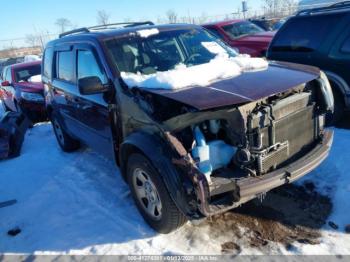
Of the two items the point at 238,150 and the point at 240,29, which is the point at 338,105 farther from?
the point at 240,29

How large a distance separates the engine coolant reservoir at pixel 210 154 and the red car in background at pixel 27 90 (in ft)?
23.4

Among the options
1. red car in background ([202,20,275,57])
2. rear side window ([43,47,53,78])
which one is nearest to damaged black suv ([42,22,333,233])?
rear side window ([43,47,53,78])

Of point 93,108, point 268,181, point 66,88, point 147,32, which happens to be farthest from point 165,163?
point 66,88

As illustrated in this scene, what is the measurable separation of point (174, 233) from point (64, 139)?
3.55m

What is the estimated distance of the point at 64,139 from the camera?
6562mm

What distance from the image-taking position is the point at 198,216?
3080 mm

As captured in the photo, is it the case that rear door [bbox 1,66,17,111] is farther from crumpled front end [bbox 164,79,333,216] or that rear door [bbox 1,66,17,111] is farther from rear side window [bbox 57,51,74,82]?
crumpled front end [bbox 164,79,333,216]

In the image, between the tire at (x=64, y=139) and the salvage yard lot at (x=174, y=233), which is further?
the tire at (x=64, y=139)

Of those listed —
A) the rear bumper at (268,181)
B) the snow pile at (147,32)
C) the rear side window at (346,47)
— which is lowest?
the rear bumper at (268,181)

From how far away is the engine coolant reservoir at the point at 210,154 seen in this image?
3.12 metres

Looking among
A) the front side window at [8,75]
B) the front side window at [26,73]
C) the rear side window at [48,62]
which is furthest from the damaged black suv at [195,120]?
the front side window at [8,75]

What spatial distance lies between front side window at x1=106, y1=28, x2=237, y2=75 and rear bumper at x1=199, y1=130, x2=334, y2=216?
5.61ft

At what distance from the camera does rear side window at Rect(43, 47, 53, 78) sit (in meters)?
6.20

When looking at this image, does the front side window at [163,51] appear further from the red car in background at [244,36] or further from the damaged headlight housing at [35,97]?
the damaged headlight housing at [35,97]
